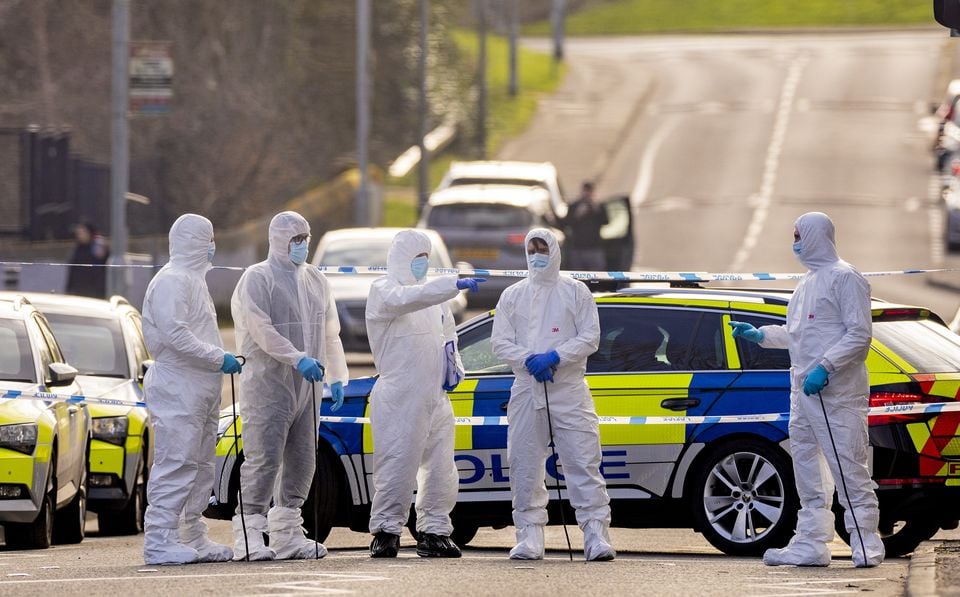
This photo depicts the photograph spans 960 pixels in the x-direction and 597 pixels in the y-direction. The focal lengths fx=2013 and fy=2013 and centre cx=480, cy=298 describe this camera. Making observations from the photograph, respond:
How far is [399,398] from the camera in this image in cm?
1066

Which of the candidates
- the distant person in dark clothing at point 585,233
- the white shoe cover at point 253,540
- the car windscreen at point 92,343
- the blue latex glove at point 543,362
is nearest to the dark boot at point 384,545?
the white shoe cover at point 253,540

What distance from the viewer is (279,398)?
10.6 metres

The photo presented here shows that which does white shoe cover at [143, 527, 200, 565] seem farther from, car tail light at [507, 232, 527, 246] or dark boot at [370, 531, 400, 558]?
car tail light at [507, 232, 527, 246]

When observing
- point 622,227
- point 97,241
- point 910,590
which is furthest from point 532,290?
point 622,227

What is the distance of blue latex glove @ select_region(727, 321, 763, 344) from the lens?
10.8m

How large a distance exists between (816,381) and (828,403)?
24cm

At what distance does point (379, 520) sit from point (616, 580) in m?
1.65

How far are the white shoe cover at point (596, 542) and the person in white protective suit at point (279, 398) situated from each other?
4.66 feet

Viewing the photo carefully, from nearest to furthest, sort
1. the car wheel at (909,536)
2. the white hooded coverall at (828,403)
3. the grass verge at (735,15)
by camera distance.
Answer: the white hooded coverall at (828,403) < the car wheel at (909,536) < the grass verge at (735,15)

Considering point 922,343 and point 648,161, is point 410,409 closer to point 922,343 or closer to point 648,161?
point 922,343

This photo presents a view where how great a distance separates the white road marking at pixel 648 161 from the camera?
139 ft

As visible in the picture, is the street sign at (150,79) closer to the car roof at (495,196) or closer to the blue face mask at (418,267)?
the car roof at (495,196)

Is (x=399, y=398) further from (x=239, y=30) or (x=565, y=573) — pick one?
(x=239, y=30)

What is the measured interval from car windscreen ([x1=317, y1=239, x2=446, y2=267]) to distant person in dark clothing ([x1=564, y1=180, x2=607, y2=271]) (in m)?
3.99
